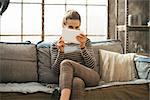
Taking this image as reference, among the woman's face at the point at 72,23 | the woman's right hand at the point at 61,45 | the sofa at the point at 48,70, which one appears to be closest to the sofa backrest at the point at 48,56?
the sofa at the point at 48,70

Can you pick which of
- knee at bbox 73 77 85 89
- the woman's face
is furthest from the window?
knee at bbox 73 77 85 89

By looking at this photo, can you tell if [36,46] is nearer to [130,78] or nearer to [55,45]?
[55,45]

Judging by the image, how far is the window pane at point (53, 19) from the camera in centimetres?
370

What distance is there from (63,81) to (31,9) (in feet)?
6.05

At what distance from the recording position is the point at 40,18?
366 centimetres

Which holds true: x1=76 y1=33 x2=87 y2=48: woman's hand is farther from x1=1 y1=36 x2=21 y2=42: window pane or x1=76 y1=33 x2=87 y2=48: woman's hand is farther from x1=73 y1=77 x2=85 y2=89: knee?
x1=1 y1=36 x2=21 y2=42: window pane

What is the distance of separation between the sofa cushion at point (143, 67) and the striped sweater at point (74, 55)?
0.46m

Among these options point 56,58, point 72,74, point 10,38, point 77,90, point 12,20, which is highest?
point 12,20

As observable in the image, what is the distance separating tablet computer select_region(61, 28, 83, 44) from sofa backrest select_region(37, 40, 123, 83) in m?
0.39

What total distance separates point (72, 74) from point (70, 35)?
38cm

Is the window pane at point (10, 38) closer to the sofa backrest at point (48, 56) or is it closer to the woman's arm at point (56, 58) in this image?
the sofa backrest at point (48, 56)

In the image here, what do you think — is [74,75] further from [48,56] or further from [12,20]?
[12,20]

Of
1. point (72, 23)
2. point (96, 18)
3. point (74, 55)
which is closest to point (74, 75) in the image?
point (74, 55)

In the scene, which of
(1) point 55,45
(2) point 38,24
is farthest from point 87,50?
(2) point 38,24
